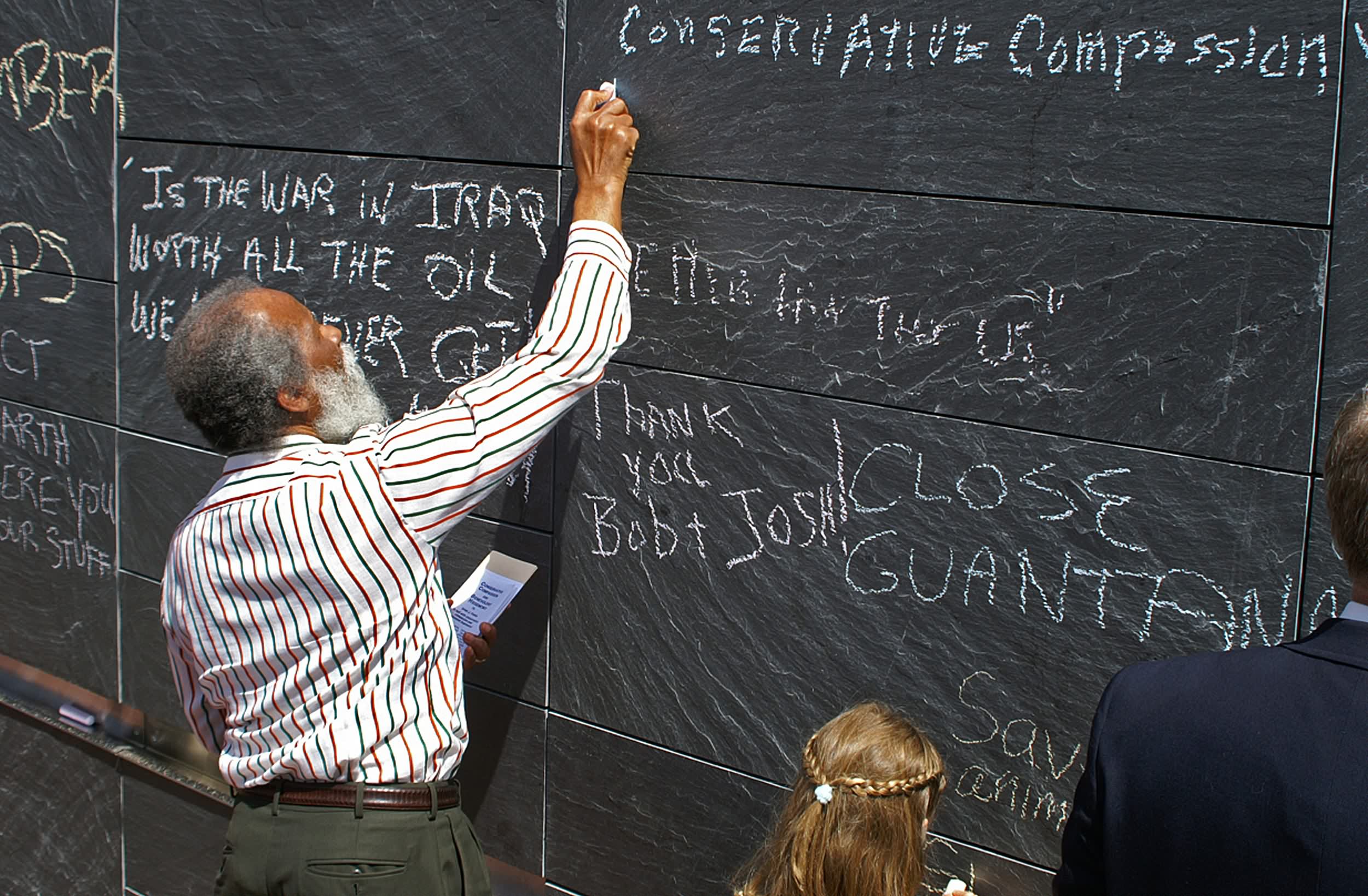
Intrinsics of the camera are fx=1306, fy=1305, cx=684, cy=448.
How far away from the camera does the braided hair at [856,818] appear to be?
2.11 m

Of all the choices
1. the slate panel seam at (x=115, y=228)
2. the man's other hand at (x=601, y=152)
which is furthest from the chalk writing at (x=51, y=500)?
the man's other hand at (x=601, y=152)

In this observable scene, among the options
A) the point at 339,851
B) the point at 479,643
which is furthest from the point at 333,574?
the point at 479,643

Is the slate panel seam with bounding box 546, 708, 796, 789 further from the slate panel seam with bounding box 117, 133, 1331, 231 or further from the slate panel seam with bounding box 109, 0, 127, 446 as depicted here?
the slate panel seam with bounding box 109, 0, 127, 446

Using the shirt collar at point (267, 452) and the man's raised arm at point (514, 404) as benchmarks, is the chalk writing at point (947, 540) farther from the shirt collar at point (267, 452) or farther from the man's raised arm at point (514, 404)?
the shirt collar at point (267, 452)

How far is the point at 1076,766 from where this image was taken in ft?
8.77

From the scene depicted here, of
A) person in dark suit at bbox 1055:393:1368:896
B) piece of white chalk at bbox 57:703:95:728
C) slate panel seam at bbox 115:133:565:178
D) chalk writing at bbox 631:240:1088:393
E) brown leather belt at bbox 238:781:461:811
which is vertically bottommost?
piece of white chalk at bbox 57:703:95:728

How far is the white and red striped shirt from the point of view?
7.75ft

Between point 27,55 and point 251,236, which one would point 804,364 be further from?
point 27,55

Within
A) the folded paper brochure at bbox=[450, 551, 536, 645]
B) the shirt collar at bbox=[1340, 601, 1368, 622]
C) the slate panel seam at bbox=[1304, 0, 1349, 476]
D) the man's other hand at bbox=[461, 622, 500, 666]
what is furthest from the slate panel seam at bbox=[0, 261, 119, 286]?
the shirt collar at bbox=[1340, 601, 1368, 622]

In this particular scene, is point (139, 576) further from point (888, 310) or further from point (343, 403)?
point (888, 310)

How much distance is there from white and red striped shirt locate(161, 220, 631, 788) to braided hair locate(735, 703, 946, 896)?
2.53 ft

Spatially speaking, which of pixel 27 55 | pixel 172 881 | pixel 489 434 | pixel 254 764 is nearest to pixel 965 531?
pixel 489 434

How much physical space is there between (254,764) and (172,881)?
230cm

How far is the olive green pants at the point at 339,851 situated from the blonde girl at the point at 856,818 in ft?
2.26
